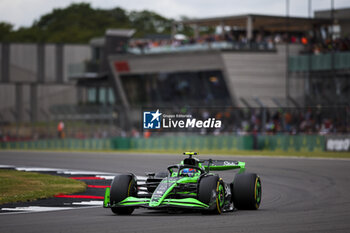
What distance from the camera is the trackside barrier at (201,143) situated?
3034 cm

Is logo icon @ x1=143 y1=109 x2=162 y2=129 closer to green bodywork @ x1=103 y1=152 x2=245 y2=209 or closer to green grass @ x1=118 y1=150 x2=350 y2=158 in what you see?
green bodywork @ x1=103 y1=152 x2=245 y2=209

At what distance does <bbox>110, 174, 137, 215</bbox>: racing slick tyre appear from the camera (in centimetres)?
1155

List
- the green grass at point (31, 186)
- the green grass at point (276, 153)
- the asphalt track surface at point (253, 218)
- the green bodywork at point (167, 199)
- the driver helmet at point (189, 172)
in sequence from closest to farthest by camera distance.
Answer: the asphalt track surface at point (253, 218)
the green bodywork at point (167, 199)
the driver helmet at point (189, 172)
the green grass at point (31, 186)
the green grass at point (276, 153)

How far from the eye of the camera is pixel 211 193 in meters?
11.1

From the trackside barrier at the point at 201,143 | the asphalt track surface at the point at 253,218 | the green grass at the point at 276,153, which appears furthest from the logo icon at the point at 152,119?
the trackside barrier at the point at 201,143

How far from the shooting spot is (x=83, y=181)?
18.6 meters

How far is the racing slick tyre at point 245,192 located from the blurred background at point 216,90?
17.7 metres

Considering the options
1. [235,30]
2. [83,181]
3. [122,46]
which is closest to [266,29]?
[235,30]

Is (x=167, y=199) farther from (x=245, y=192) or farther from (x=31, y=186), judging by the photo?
(x=31, y=186)

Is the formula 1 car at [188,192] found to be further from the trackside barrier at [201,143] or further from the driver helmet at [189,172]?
the trackside barrier at [201,143]

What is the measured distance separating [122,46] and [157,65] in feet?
14.0

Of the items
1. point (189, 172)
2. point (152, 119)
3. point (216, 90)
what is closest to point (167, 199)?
point (189, 172)

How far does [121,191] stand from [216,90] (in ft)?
111

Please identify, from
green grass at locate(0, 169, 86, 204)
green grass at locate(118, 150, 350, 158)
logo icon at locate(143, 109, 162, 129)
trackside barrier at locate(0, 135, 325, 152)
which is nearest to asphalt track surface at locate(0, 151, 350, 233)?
logo icon at locate(143, 109, 162, 129)
